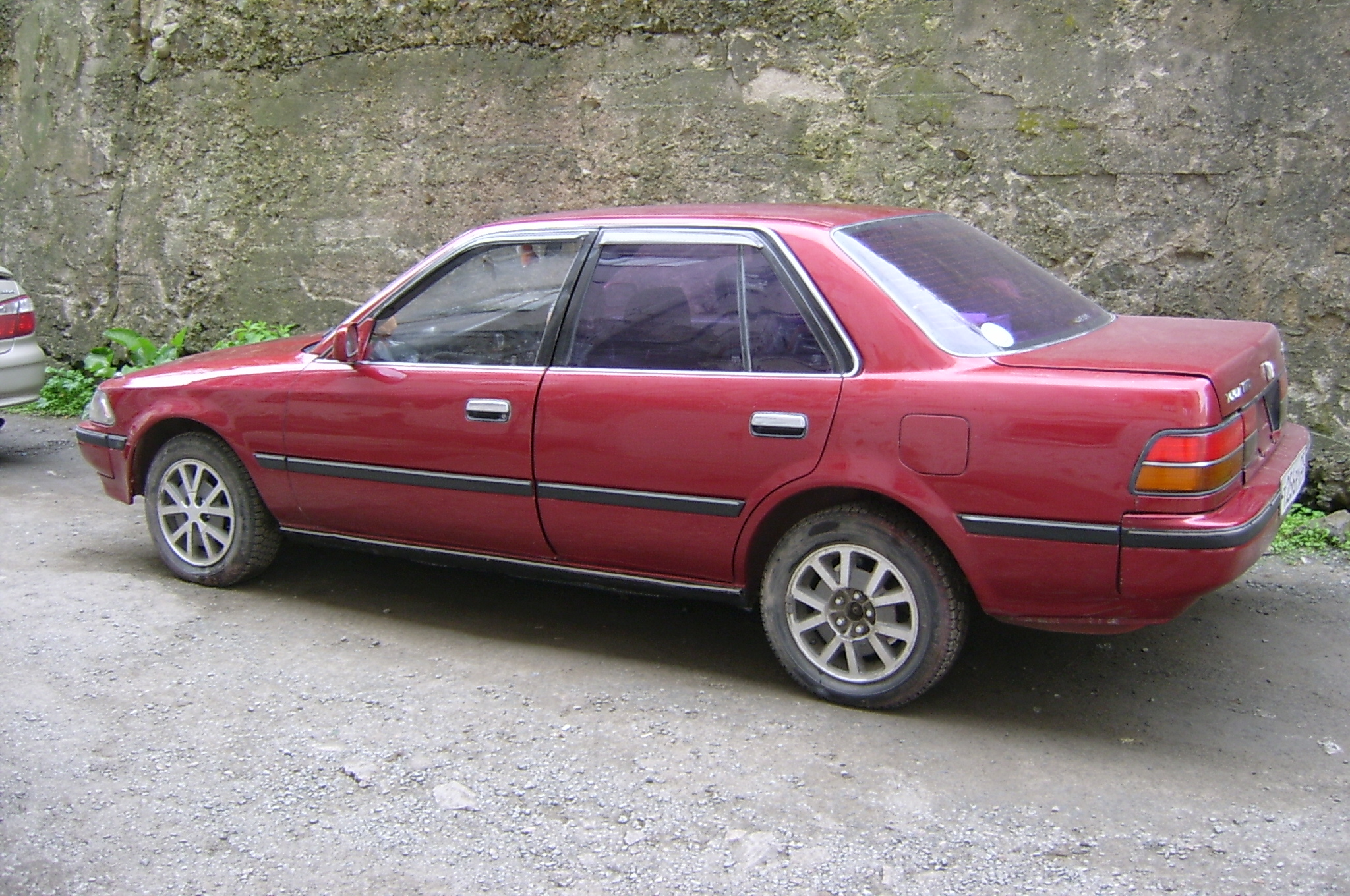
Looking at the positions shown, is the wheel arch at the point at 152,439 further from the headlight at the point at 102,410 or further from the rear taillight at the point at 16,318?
the rear taillight at the point at 16,318

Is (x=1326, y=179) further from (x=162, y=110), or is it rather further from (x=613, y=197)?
(x=162, y=110)

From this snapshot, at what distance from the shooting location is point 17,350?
7.38m

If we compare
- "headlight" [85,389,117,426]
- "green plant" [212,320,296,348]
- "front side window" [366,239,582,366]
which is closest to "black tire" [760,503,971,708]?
"front side window" [366,239,582,366]

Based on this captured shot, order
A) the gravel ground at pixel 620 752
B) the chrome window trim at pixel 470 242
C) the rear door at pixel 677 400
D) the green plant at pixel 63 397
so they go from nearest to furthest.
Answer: the gravel ground at pixel 620 752
the rear door at pixel 677 400
the chrome window trim at pixel 470 242
the green plant at pixel 63 397

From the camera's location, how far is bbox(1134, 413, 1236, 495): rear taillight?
3.32 m

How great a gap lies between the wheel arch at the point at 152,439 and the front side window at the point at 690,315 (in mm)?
1797

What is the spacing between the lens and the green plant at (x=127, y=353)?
A: 332 inches

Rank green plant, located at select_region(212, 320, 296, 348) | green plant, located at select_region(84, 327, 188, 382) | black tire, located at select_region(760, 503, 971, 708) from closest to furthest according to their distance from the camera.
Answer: black tire, located at select_region(760, 503, 971, 708) < green plant, located at select_region(212, 320, 296, 348) < green plant, located at select_region(84, 327, 188, 382)

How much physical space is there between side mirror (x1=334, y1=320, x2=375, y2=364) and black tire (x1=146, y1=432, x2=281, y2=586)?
752 millimetres

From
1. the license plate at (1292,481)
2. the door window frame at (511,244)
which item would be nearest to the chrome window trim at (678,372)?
the door window frame at (511,244)

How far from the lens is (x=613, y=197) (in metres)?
7.06

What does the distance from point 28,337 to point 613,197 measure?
3.65 meters

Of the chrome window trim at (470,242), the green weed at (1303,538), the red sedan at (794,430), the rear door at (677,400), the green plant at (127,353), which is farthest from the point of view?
the green plant at (127,353)

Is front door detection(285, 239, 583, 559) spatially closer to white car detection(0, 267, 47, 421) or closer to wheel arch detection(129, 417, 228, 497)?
wheel arch detection(129, 417, 228, 497)
